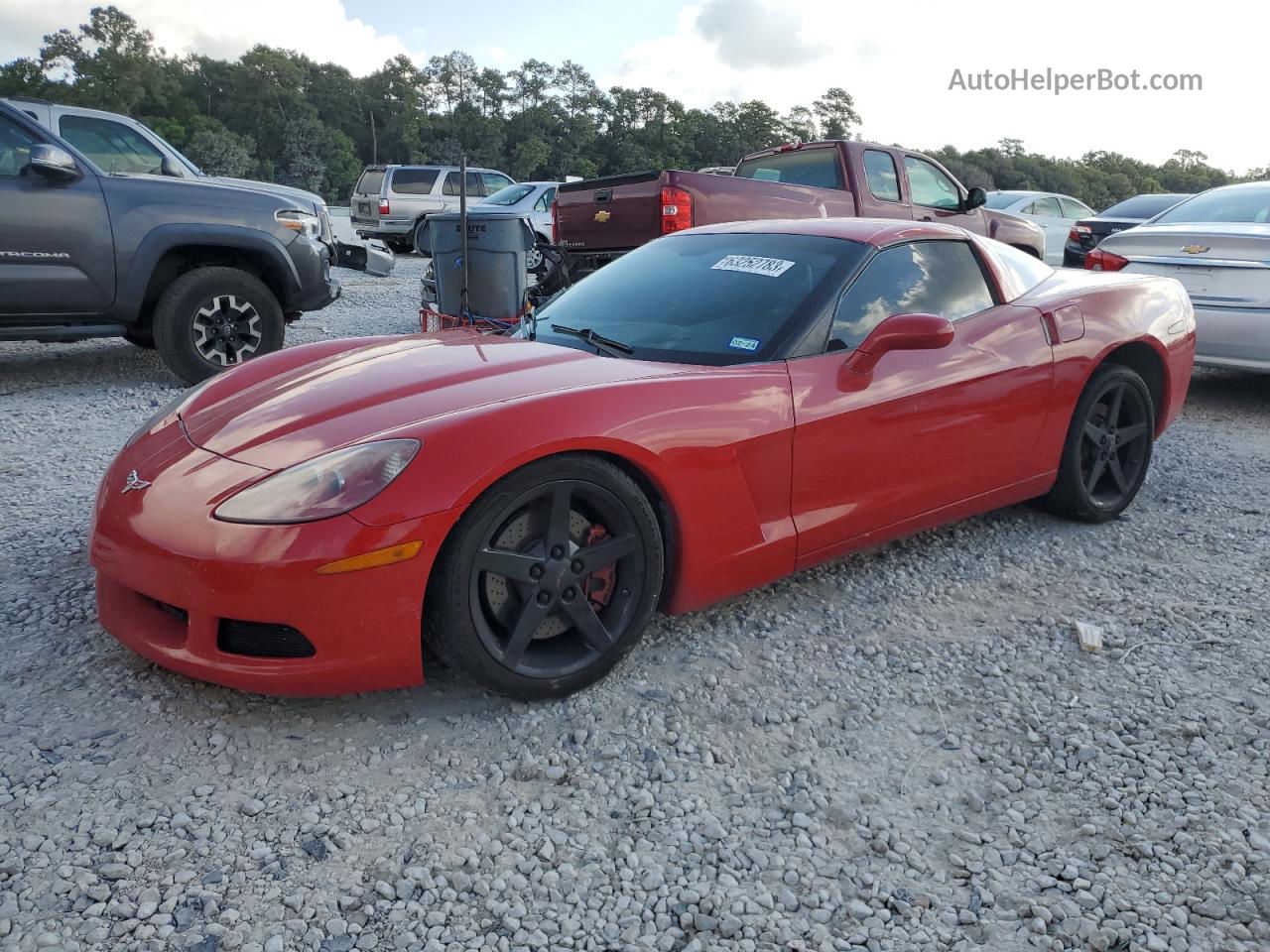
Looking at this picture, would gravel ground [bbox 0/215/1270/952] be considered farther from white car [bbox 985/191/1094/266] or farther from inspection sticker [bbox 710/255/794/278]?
white car [bbox 985/191/1094/266]

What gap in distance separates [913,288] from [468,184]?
18368 millimetres

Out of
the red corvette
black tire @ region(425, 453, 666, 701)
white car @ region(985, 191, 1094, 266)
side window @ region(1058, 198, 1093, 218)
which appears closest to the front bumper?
the red corvette

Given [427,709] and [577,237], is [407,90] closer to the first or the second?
[577,237]

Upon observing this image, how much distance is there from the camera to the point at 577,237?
9.00m

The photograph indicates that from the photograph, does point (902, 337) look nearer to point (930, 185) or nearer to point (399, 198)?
point (930, 185)

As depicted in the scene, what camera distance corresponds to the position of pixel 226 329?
6508 millimetres

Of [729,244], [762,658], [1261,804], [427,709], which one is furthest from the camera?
[729,244]

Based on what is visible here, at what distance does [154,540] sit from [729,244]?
7.31 ft

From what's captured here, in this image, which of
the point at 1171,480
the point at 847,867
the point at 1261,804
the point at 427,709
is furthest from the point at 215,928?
the point at 1171,480

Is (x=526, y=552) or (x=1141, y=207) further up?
(x=1141, y=207)

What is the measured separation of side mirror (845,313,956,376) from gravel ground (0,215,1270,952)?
0.86 m

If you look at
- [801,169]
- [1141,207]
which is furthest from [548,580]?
[1141,207]

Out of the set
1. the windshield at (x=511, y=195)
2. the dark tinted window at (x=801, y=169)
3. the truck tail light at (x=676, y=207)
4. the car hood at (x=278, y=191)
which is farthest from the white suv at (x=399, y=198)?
the truck tail light at (x=676, y=207)

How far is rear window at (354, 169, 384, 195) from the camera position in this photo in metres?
20.0
